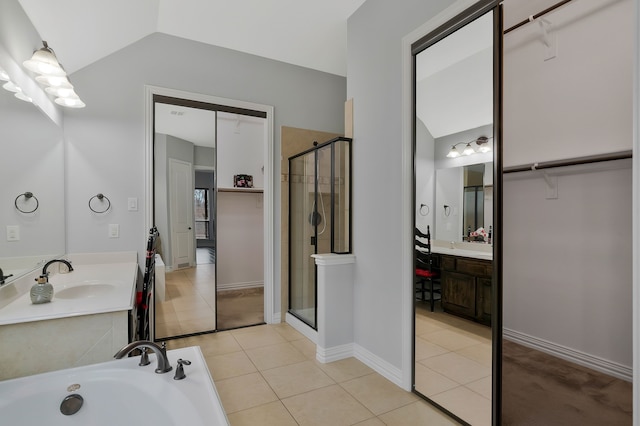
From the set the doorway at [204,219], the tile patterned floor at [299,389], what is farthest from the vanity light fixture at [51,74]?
the tile patterned floor at [299,389]

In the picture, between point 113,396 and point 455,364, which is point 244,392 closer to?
point 113,396

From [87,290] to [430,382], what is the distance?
7.73ft

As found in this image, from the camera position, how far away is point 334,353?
8.97 feet

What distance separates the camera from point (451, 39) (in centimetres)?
197

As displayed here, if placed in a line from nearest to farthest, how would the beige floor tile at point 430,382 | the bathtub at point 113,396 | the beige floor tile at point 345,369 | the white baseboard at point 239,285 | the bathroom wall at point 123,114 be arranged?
the bathtub at point 113,396, the beige floor tile at point 430,382, the beige floor tile at point 345,369, the bathroom wall at point 123,114, the white baseboard at point 239,285

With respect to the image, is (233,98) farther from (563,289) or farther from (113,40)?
(563,289)

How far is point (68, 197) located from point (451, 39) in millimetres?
3135

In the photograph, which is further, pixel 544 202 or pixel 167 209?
pixel 167 209

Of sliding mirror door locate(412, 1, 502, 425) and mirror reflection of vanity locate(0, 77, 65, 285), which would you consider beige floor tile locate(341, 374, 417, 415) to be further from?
mirror reflection of vanity locate(0, 77, 65, 285)

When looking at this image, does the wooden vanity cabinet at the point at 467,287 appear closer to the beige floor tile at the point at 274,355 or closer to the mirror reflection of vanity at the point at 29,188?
the beige floor tile at the point at 274,355

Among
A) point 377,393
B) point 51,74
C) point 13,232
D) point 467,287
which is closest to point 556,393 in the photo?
point 467,287

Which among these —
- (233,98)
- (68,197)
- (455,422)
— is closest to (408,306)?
(455,422)

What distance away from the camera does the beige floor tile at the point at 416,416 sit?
1.90 meters

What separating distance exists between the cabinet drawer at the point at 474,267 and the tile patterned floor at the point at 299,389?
2.91ft
